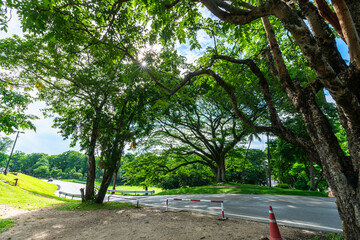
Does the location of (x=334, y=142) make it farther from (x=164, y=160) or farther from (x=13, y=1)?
(x=164, y=160)

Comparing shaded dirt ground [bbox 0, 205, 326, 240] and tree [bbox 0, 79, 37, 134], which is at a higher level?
tree [bbox 0, 79, 37, 134]

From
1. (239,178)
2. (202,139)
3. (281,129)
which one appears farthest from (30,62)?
(239,178)

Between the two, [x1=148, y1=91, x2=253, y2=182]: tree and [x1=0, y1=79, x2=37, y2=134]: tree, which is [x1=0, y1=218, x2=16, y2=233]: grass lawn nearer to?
[x1=0, y1=79, x2=37, y2=134]: tree

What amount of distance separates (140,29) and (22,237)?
750 cm

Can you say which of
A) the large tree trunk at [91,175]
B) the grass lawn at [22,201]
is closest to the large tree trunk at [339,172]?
the large tree trunk at [91,175]

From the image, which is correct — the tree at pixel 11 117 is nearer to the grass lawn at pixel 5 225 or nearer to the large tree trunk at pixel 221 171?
the grass lawn at pixel 5 225

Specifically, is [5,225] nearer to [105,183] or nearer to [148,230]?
[105,183]

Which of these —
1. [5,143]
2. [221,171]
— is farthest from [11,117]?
[5,143]

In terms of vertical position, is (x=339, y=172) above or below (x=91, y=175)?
above

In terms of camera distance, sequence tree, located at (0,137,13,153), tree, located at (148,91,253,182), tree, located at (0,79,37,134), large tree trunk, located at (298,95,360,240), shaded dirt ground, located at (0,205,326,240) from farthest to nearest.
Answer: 1. tree, located at (0,137,13,153)
2. tree, located at (148,91,253,182)
3. tree, located at (0,79,37,134)
4. shaded dirt ground, located at (0,205,326,240)
5. large tree trunk, located at (298,95,360,240)

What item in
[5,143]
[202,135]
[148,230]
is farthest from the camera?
[5,143]

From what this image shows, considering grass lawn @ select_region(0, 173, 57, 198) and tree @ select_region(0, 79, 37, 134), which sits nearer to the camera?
tree @ select_region(0, 79, 37, 134)

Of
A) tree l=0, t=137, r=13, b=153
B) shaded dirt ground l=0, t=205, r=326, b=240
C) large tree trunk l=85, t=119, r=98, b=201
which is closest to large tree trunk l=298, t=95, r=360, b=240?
shaded dirt ground l=0, t=205, r=326, b=240

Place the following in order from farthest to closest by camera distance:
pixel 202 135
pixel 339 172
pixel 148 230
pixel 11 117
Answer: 1. pixel 202 135
2. pixel 11 117
3. pixel 148 230
4. pixel 339 172
